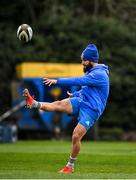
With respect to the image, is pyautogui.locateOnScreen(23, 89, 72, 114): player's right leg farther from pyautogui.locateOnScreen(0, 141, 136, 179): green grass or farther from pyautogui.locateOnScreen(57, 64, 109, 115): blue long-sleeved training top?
pyautogui.locateOnScreen(0, 141, 136, 179): green grass

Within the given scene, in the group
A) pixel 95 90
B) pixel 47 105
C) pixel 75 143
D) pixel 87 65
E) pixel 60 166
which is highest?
pixel 87 65

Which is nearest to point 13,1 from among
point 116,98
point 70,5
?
point 70,5

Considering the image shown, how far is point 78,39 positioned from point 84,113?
23.7m

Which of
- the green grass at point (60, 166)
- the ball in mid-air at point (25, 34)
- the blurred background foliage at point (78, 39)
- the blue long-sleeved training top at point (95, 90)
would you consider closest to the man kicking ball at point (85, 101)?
the blue long-sleeved training top at point (95, 90)

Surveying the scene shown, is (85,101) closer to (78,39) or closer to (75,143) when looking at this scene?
(75,143)

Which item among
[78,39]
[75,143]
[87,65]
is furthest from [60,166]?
[78,39]

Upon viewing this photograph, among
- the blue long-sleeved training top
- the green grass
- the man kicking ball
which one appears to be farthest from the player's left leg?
the blue long-sleeved training top

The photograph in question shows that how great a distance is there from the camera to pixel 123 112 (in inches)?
1464

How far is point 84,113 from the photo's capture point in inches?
555

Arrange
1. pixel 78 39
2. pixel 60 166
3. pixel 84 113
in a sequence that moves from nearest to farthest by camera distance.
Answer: pixel 84 113
pixel 60 166
pixel 78 39

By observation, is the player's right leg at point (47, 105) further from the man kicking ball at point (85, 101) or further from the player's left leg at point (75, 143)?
the player's left leg at point (75, 143)

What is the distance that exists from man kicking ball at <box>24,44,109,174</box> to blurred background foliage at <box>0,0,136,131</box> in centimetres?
2181

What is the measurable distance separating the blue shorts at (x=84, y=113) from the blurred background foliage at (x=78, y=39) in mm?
21811

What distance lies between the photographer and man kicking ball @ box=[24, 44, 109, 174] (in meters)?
13.9
